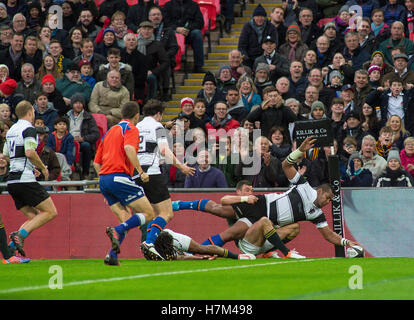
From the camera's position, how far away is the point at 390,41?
17.4 m

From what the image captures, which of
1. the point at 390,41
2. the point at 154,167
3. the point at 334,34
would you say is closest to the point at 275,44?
the point at 334,34

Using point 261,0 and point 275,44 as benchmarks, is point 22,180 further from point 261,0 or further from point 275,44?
point 261,0

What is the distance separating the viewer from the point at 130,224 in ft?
35.6

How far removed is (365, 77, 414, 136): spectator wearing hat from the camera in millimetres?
15602

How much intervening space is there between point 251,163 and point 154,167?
2.94 m

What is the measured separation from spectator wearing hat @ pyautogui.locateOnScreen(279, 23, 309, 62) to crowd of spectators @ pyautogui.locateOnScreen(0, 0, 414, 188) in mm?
25

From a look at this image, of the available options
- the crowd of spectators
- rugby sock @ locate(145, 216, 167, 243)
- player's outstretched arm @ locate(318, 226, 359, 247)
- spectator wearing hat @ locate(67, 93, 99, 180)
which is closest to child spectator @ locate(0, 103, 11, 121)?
the crowd of spectators

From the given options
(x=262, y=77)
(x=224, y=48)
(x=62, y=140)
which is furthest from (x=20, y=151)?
(x=224, y=48)

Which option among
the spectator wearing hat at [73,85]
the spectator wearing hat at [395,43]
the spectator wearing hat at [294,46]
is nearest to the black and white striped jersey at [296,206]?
the spectator wearing hat at [395,43]

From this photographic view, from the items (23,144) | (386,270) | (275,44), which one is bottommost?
(386,270)

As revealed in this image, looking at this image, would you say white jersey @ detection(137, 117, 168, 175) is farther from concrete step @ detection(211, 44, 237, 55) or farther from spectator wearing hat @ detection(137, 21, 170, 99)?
concrete step @ detection(211, 44, 237, 55)

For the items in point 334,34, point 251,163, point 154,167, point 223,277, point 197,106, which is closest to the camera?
point 223,277

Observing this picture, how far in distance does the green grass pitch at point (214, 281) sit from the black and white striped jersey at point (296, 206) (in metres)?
1.95

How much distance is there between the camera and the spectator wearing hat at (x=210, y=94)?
55.8 feet
